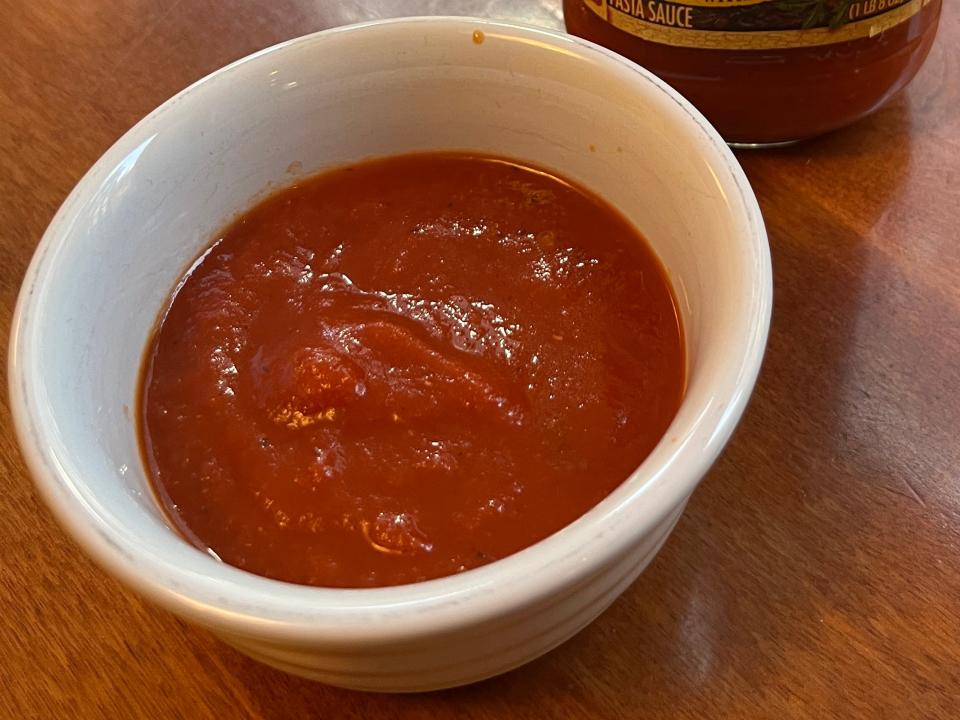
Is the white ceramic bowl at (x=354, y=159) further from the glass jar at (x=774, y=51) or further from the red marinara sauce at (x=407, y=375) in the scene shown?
the glass jar at (x=774, y=51)

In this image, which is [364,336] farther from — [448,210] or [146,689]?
[146,689]

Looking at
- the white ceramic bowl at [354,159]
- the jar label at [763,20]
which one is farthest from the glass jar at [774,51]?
the white ceramic bowl at [354,159]

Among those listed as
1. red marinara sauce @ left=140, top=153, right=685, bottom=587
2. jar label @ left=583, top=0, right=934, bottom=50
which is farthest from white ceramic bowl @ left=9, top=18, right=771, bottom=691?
jar label @ left=583, top=0, right=934, bottom=50

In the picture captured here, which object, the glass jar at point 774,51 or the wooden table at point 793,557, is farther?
the glass jar at point 774,51

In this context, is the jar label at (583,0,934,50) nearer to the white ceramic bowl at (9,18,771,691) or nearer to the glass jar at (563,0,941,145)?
the glass jar at (563,0,941,145)

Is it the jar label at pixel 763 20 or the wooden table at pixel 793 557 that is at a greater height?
the jar label at pixel 763 20

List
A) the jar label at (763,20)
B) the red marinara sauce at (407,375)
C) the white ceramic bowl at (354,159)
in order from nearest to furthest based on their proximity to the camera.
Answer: the white ceramic bowl at (354,159), the red marinara sauce at (407,375), the jar label at (763,20)

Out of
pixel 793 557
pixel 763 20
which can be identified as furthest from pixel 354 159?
pixel 793 557
